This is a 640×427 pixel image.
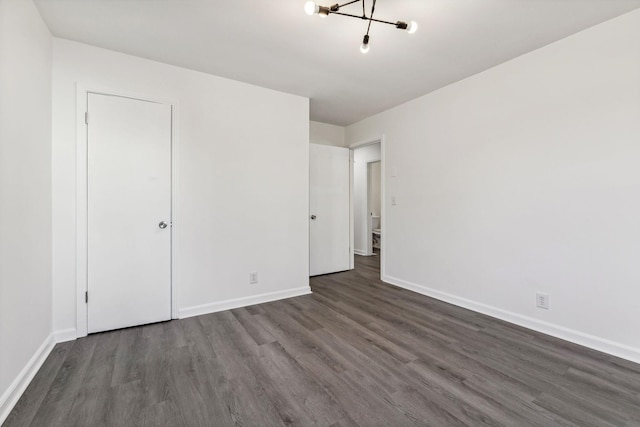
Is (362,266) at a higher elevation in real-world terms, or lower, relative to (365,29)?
lower

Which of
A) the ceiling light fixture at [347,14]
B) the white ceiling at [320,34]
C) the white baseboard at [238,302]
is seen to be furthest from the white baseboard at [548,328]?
the ceiling light fixture at [347,14]

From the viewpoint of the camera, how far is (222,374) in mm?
1852

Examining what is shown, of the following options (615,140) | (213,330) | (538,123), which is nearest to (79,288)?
(213,330)

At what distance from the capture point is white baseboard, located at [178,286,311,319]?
2773 mm

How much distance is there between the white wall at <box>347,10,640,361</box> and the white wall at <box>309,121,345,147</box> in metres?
1.60

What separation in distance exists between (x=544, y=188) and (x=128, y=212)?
379cm

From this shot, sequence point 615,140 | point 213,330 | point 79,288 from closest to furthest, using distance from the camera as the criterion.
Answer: point 615,140, point 79,288, point 213,330

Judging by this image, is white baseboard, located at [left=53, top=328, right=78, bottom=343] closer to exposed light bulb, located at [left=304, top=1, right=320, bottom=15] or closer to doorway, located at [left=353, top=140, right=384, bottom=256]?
exposed light bulb, located at [left=304, top=1, right=320, bottom=15]

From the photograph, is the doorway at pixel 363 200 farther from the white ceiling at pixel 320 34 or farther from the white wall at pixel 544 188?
the white ceiling at pixel 320 34

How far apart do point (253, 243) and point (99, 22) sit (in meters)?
2.31

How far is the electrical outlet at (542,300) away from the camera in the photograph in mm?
2408

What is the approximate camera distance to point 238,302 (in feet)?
9.99

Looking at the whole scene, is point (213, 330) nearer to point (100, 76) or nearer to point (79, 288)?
point (79, 288)

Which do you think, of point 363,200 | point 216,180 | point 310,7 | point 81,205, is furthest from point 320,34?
point 363,200
